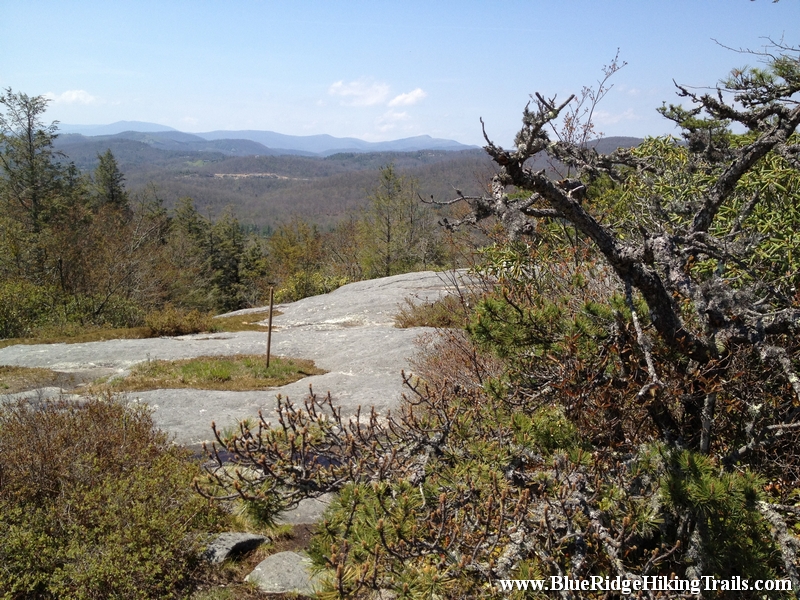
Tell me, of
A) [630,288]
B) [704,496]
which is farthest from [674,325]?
[704,496]

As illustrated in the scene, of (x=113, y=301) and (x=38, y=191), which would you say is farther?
(x=38, y=191)

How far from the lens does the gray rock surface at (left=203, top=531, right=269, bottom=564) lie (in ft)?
15.7

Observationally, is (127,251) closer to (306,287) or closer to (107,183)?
(306,287)

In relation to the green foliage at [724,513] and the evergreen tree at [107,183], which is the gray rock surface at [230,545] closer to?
the green foliage at [724,513]

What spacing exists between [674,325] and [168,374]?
38.8 feet

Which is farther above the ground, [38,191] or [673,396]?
[38,191]

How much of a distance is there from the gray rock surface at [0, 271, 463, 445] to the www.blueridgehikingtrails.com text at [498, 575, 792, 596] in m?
4.07

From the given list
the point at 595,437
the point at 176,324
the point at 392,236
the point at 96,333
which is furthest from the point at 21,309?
the point at 392,236

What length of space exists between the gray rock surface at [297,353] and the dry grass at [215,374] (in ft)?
2.13

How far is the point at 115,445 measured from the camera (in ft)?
18.2

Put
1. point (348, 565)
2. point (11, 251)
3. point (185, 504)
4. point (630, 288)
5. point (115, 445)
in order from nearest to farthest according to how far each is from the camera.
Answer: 1. point (348, 565)
2. point (630, 288)
3. point (185, 504)
4. point (115, 445)
5. point (11, 251)

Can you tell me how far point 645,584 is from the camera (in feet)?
6.16

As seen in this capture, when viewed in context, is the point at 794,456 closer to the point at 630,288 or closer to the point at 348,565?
the point at 630,288

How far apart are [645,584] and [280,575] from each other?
3564 mm
